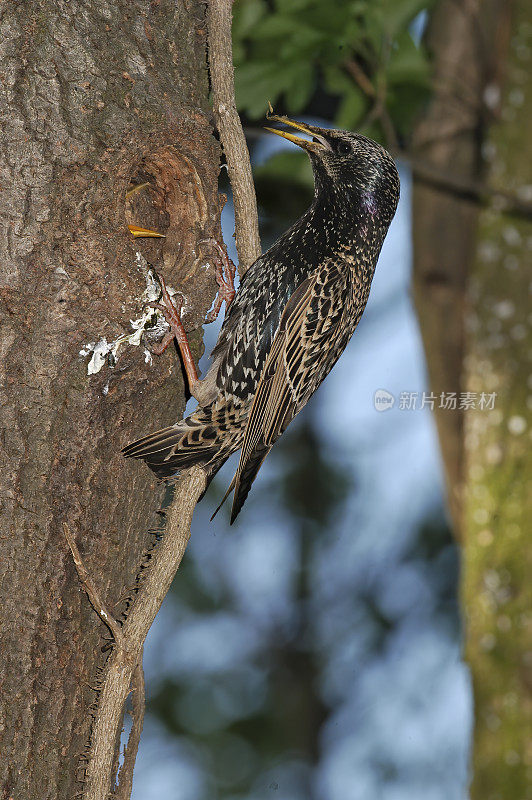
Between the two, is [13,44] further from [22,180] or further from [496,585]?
[496,585]

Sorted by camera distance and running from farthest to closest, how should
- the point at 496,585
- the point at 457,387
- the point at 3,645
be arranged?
the point at 457,387 → the point at 496,585 → the point at 3,645

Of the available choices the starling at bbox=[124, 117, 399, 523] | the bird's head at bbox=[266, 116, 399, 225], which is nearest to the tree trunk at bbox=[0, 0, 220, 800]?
the starling at bbox=[124, 117, 399, 523]

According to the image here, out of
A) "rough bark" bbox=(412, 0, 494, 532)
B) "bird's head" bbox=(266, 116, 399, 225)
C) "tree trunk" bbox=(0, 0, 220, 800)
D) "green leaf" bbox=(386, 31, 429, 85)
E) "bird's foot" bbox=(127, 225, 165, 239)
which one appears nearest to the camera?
"tree trunk" bbox=(0, 0, 220, 800)

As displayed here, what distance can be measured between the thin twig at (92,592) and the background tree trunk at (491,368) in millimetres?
2265

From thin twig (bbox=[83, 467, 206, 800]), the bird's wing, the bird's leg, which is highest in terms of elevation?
the bird's wing

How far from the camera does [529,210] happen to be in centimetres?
373

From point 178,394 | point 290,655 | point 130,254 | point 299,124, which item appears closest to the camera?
point 130,254

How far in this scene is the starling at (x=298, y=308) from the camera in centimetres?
260

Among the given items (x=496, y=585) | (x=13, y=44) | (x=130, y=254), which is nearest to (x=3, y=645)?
(x=130, y=254)

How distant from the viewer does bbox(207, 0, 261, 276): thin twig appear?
221 cm

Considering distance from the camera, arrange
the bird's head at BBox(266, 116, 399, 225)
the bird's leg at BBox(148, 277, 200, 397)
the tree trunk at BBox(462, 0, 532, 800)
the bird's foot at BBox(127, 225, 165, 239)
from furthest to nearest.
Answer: the tree trunk at BBox(462, 0, 532, 800) < the bird's head at BBox(266, 116, 399, 225) < the bird's foot at BBox(127, 225, 165, 239) < the bird's leg at BBox(148, 277, 200, 397)

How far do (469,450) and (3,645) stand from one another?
8.48 ft

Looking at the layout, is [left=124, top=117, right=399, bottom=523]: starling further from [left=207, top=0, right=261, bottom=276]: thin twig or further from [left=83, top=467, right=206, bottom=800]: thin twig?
[left=83, top=467, right=206, bottom=800]: thin twig
